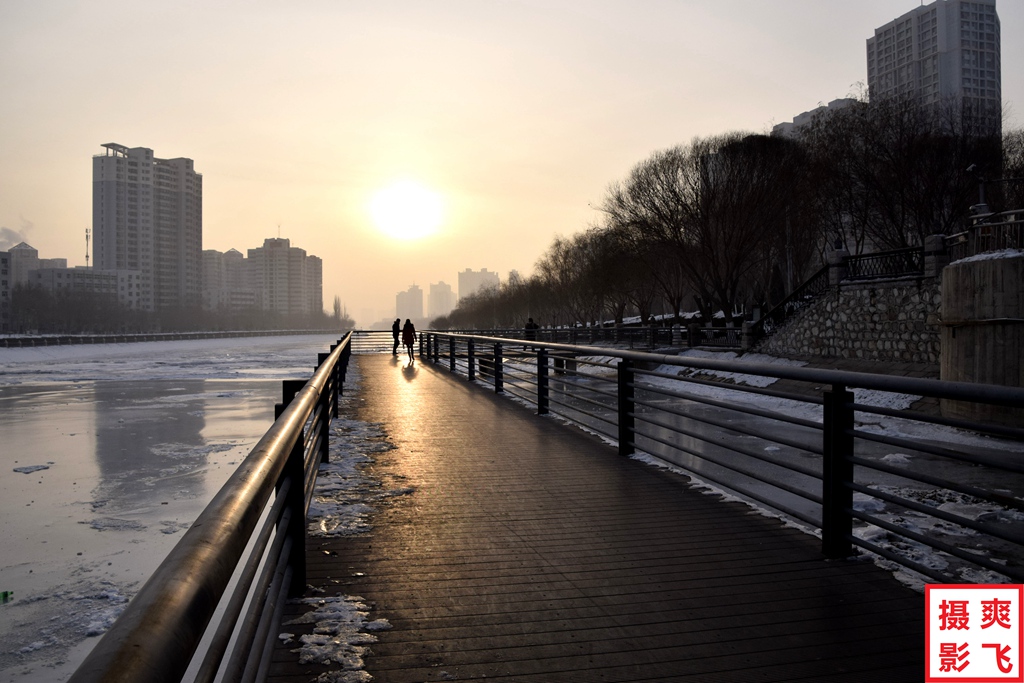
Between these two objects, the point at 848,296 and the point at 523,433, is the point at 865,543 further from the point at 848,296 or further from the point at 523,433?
the point at 848,296

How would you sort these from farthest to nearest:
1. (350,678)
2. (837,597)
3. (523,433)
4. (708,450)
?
(708,450)
(523,433)
(837,597)
(350,678)

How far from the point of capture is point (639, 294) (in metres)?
62.6

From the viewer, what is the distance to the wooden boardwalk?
3.07m

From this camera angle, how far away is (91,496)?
1022 cm

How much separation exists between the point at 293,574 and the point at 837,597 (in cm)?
281

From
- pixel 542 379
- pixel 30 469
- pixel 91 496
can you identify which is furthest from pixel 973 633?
pixel 30 469

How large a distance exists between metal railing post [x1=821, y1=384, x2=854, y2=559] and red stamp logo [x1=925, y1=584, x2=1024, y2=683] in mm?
913

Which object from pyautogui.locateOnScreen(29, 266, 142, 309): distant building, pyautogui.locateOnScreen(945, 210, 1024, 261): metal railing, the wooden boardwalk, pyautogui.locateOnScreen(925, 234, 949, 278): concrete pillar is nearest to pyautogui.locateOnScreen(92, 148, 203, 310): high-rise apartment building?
pyautogui.locateOnScreen(29, 266, 142, 309): distant building

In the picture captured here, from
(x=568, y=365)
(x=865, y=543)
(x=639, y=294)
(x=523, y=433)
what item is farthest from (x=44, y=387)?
(x=639, y=294)

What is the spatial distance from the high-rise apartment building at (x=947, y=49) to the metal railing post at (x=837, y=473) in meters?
139

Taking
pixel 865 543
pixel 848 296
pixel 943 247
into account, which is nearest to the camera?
pixel 865 543

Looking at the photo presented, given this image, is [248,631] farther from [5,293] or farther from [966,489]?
[5,293]

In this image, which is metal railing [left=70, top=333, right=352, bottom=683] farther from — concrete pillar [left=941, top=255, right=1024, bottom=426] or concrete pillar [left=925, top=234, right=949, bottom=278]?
concrete pillar [left=925, top=234, right=949, bottom=278]

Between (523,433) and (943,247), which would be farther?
(943,247)
